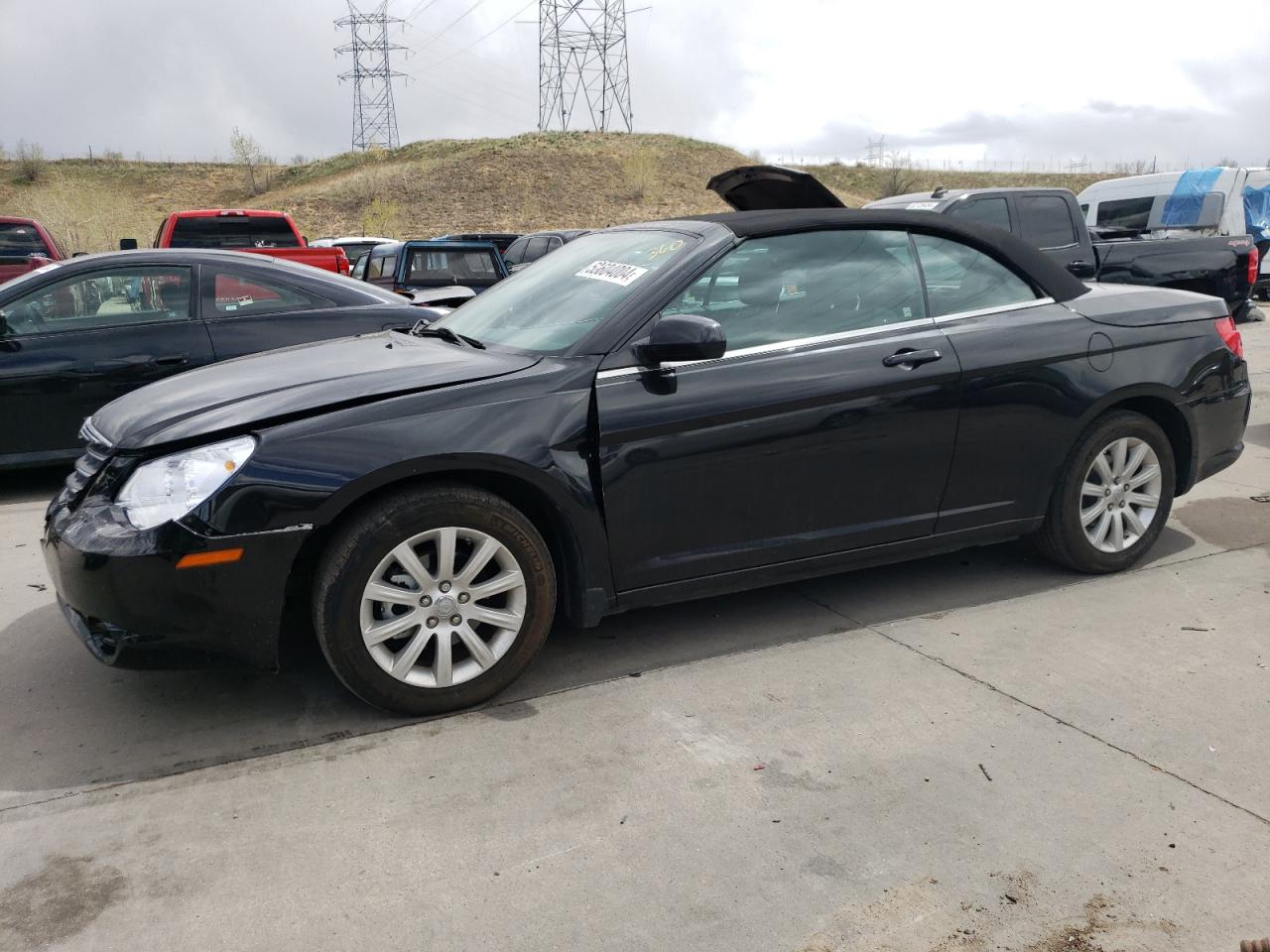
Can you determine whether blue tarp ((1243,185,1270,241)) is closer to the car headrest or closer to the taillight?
the taillight

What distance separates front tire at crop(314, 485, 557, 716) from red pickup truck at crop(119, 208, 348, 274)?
11.5 m

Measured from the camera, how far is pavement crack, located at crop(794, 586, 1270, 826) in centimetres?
301

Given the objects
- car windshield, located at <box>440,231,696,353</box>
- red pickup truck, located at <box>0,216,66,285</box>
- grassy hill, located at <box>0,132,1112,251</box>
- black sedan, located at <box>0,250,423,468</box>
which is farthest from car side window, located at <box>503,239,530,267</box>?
grassy hill, located at <box>0,132,1112,251</box>

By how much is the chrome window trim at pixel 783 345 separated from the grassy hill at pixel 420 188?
49.3m

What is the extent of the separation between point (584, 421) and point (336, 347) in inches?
48.3

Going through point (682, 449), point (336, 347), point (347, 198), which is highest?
point (347, 198)

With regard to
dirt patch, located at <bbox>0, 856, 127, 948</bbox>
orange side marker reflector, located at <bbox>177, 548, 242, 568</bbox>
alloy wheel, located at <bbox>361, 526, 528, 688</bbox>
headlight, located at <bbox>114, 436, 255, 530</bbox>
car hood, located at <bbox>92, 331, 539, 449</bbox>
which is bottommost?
dirt patch, located at <bbox>0, 856, 127, 948</bbox>

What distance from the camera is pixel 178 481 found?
3.30 meters

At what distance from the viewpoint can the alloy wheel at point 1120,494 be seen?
4.71m

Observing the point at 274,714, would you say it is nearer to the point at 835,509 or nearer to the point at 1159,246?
the point at 835,509

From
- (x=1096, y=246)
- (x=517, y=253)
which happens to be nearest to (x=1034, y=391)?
(x=1096, y=246)

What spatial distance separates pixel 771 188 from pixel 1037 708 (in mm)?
3027

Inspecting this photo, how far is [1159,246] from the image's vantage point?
12.5 metres

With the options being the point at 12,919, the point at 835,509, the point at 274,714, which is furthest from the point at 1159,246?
the point at 12,919
